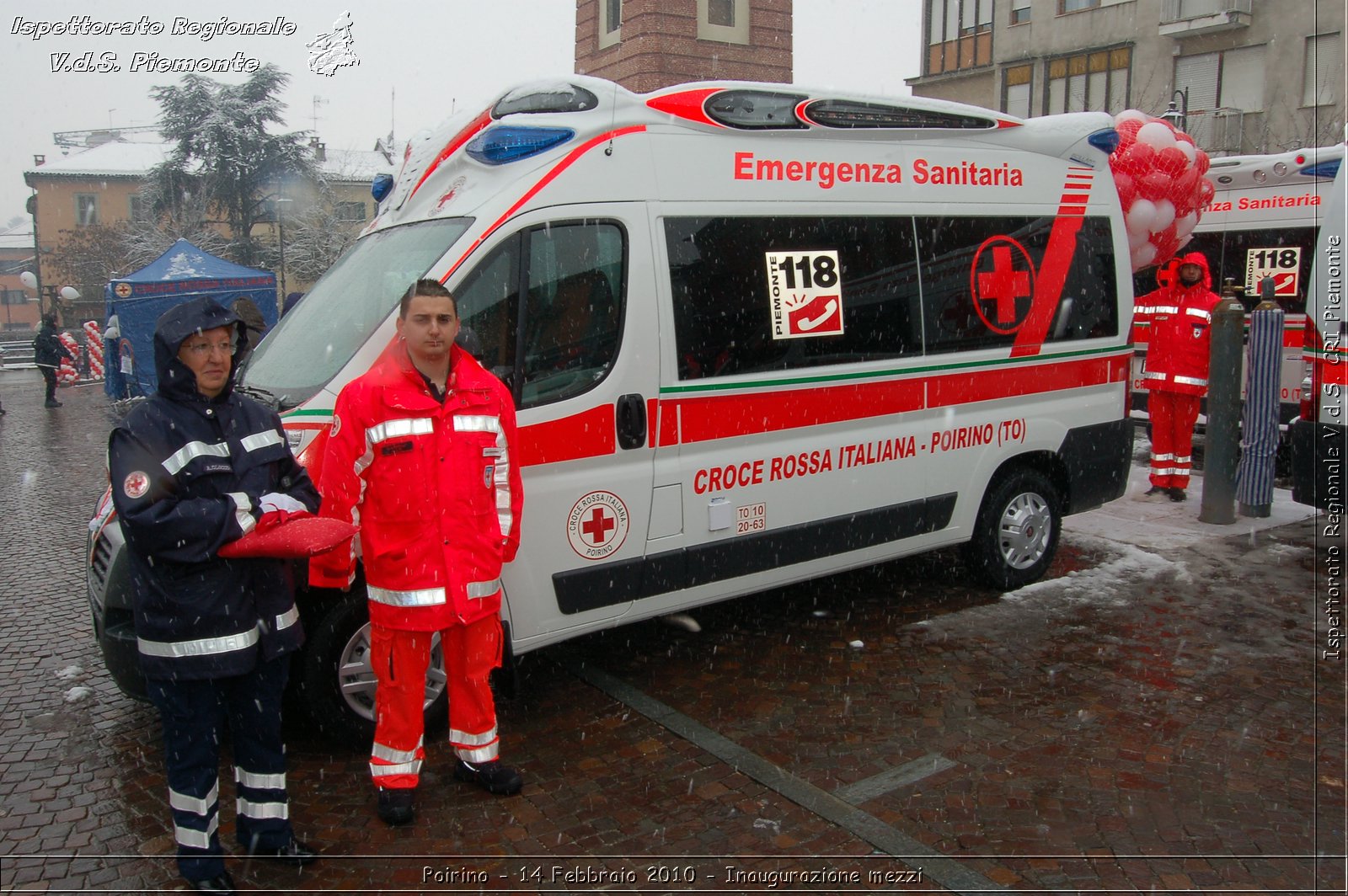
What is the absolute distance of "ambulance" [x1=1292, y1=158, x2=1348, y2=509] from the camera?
709 centimetres

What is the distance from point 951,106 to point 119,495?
4895 mm

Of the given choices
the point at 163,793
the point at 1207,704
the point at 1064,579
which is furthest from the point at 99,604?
the point at 1064,579

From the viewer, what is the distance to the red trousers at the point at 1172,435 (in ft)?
30.5

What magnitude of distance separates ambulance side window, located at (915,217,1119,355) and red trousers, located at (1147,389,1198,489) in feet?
9.77

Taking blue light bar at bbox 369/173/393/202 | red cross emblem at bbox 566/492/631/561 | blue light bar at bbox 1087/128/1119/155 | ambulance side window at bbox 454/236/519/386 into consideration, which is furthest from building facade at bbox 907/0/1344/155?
ambulance side window at bbox 454/236/519/386

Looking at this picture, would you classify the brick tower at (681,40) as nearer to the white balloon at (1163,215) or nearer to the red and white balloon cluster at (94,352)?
the white balloon at (1163,215)

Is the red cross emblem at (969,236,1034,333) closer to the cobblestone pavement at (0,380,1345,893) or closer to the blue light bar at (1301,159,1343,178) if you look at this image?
the cobblestone pavement at (0,380,1345,893)

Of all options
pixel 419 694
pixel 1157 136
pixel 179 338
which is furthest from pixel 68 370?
pixel 179 338

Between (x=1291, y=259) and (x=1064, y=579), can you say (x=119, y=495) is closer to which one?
(x=1064, y=579)

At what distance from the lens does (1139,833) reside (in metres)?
3.74

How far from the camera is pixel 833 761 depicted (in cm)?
432

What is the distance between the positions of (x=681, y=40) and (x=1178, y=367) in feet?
40.3

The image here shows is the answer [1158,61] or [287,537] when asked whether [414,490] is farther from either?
[1158,61]

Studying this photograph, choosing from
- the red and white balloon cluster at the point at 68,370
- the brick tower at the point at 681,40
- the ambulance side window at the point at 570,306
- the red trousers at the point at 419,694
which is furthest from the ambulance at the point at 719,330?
the red and white balloon cluster at the point at 68,370
